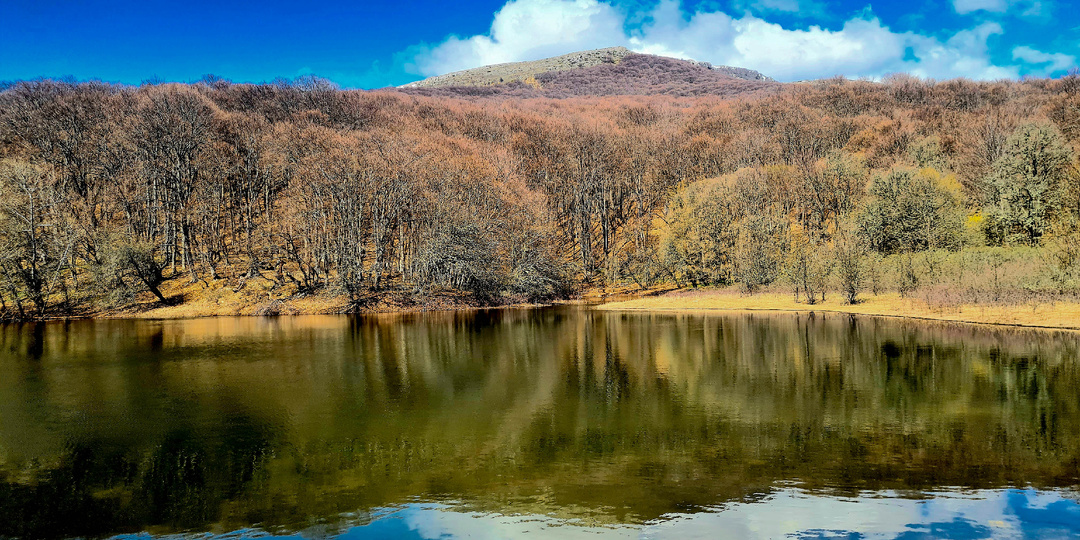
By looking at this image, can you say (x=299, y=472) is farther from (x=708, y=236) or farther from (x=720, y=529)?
(x=708, y=236)

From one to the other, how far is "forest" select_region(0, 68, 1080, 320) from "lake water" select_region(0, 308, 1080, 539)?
24.4m

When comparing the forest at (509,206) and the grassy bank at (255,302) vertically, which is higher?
the forest at (509,206)

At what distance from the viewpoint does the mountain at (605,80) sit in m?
158

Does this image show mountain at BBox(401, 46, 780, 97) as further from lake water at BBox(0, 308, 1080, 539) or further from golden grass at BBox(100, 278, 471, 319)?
lake water at BBox(0, 308, 1080, 539)

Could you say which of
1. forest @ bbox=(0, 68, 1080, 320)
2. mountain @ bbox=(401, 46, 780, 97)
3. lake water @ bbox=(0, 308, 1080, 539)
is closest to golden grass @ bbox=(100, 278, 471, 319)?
forest @ bbox=(0, 68, 1080, 320)

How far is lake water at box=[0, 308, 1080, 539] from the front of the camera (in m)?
9.65

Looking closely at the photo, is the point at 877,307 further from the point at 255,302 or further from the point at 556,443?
the point at 255,302

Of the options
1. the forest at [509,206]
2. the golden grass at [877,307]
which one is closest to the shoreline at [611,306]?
the golden grass at [877,307]

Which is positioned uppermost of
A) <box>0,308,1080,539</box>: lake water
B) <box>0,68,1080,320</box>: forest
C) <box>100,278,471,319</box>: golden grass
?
<box>0,68,1080,320</box>: forest

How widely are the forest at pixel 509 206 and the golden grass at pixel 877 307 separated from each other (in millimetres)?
1444

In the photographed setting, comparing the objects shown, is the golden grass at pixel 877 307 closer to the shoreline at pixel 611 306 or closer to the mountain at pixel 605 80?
the shoreline at pixel 611 306

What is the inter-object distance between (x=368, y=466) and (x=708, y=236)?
5389 centimetres

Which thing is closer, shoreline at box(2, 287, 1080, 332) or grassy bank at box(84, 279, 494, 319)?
shoreline at box(2, 287, 1080, 332)

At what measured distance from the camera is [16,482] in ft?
38.2
